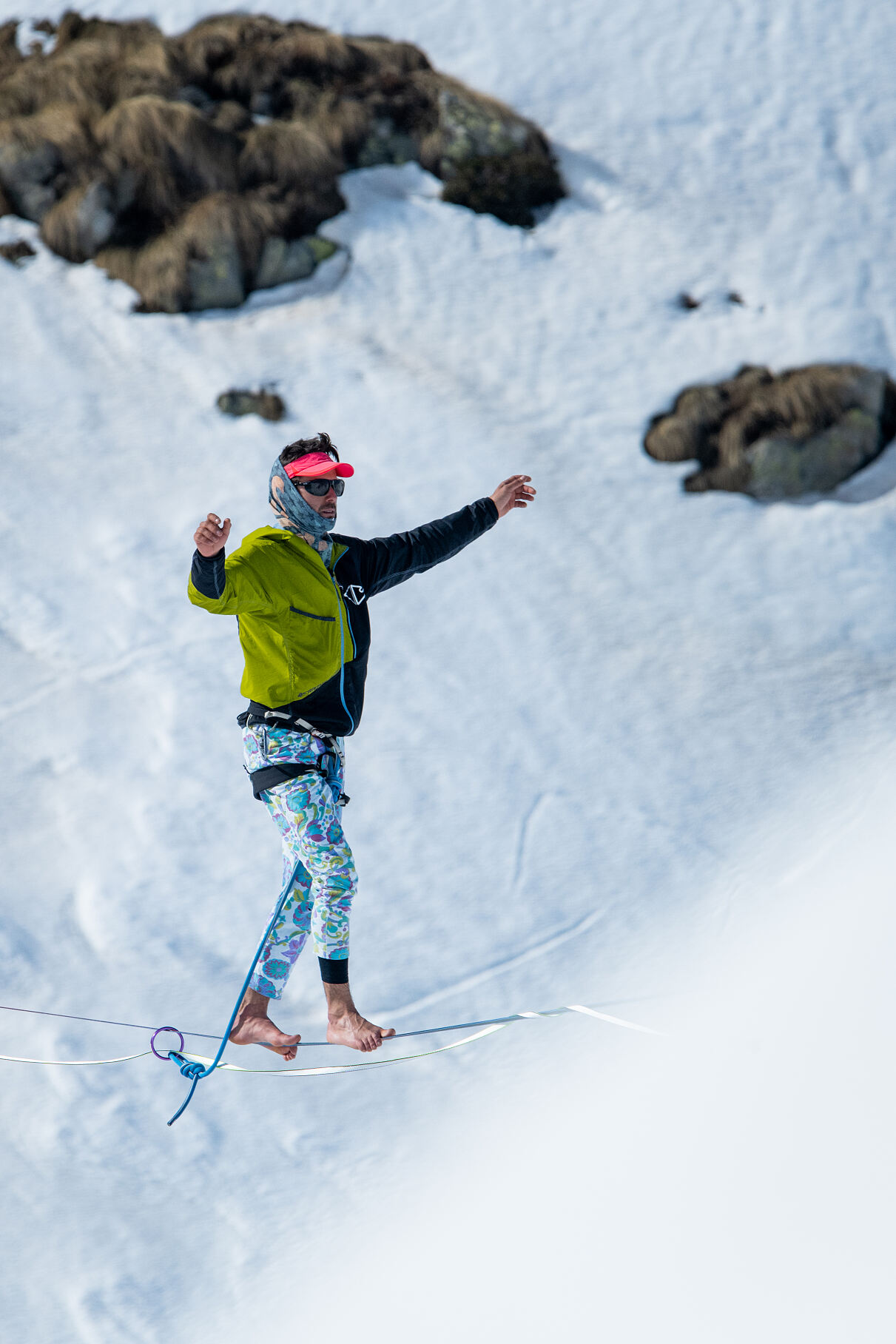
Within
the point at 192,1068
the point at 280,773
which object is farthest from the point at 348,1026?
the point at 280,773

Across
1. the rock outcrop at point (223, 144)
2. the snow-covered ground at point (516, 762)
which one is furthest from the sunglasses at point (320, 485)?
the rock outcrop at point (223, 144)

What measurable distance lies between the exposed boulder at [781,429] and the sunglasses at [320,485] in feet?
20.0

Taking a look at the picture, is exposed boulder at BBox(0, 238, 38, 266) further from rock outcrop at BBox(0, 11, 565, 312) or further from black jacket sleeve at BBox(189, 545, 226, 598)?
black jacket sleeve at BBox(189, 545, 226, 598)

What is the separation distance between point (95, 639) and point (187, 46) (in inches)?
323

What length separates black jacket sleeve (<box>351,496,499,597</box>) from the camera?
469cm

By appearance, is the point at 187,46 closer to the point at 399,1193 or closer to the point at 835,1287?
the point at 399,1193

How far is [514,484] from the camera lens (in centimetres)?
493

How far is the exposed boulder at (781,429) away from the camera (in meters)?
9.91

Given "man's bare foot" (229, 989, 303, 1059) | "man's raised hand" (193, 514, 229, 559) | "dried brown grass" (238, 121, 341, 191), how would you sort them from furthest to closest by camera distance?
"dried brown grass" (238, 121, 341, 191) → "man's bare foot" (229, 989, 303, 1059) → "man's raised hand" (193, 514, 229, 559)

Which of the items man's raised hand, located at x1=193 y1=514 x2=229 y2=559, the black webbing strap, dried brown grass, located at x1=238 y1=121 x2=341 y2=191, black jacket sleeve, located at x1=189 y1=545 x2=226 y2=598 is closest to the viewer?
man's raised hand, located at x1=193 y1=514 x2=229 y2=559

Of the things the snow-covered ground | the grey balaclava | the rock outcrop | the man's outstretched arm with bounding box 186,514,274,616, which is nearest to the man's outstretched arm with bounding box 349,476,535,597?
the grey balaclava

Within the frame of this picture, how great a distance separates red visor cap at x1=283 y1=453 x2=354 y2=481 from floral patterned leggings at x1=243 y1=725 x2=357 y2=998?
1.02 meters

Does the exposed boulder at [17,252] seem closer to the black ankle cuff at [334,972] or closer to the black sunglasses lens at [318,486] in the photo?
the black sunglasses lens at [318,486]

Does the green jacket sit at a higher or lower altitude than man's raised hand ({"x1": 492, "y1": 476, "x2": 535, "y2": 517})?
lower
